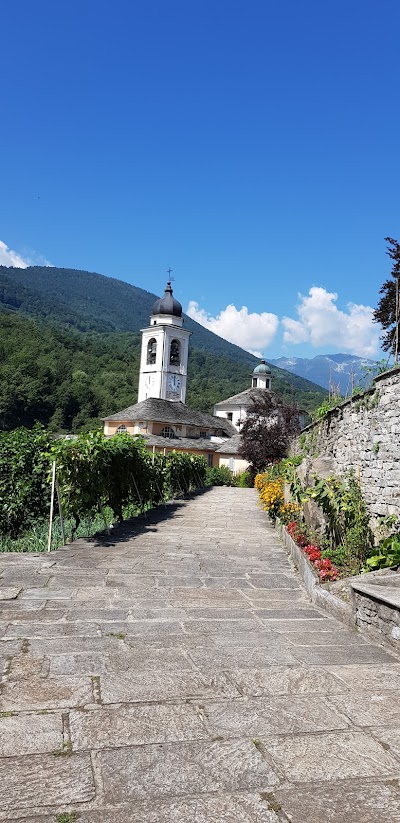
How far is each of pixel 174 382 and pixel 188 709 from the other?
54.1 meters

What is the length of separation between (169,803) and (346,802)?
0.64 metres

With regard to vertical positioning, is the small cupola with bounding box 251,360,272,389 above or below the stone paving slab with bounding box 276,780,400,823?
above

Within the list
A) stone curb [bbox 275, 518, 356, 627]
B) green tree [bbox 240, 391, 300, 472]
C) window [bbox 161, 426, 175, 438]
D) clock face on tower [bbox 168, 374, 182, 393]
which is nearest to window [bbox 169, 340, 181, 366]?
clock face on tower [bbox 168, 374, 182, 393]

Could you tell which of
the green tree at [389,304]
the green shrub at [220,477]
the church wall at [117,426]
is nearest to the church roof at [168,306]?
the church wall at [117,426]

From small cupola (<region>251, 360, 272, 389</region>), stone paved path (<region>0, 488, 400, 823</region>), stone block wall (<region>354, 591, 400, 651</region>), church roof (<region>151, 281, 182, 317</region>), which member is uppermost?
church roof (<region>151, 281, 182, 317</region>)

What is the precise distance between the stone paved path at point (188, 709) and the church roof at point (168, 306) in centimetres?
5280

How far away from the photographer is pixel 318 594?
5348mm

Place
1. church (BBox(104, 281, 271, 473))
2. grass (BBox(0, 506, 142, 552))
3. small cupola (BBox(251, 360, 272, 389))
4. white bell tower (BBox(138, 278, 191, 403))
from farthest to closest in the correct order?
1. small cupola (BBox(251, 360, 272, 389))
2. white bell tower (BBox(138, 278, 191, 403))
3. church (BBox(104, 281, 271, 473))
4. grass (BBox(0, 506, 142, 552))

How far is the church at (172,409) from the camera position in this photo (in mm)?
46594

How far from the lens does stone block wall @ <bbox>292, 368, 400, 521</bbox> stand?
21.6 ft

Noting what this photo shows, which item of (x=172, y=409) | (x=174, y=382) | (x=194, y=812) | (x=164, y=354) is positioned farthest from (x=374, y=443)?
(x=174, y=382)

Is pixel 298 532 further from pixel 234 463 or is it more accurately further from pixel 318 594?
pixel 234 463

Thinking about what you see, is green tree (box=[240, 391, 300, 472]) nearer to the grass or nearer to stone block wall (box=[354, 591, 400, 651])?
the grass

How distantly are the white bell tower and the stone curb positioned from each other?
4759 cm
